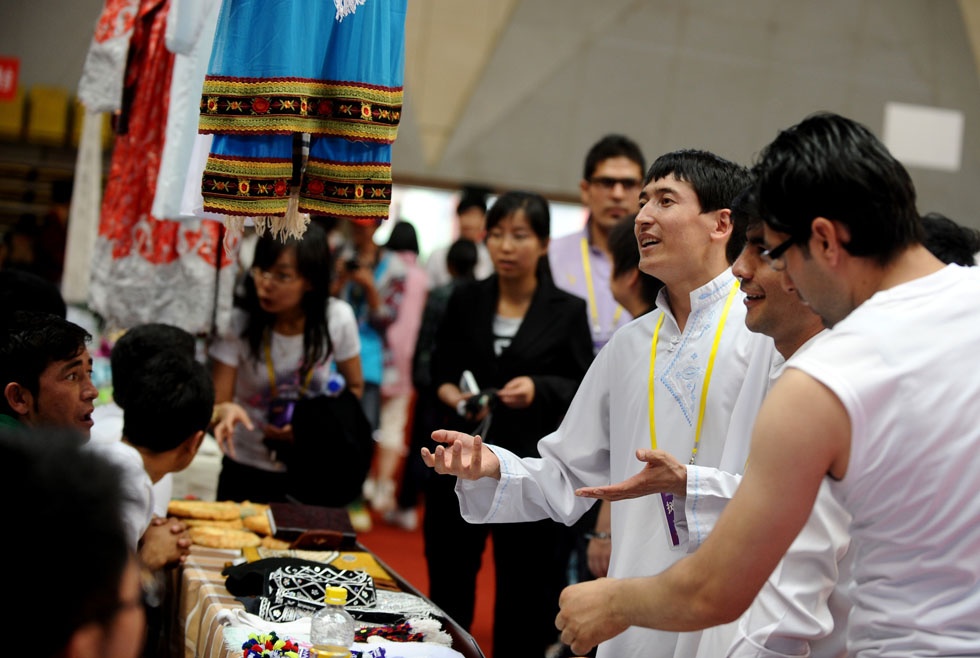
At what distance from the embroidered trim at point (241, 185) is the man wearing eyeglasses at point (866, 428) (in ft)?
4.12

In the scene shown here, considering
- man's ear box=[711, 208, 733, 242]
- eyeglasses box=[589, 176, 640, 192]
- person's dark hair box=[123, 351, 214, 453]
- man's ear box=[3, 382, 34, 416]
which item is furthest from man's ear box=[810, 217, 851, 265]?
eyeglasses box=[589, 176, 640, 192]

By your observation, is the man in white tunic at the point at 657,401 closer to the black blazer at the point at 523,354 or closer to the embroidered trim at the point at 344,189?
the embroidered trim at the point at 344,189

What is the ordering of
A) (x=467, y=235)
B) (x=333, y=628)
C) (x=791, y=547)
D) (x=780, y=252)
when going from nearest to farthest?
1. (x=780, y=252)
2. (x=791, y=547)
3. (x=333, y=628)
4. (x=467, y=235)

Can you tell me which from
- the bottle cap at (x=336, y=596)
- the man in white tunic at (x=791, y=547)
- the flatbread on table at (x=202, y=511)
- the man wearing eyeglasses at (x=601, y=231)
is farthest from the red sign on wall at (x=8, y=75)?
the man in white tunic at (x=791, y=547)

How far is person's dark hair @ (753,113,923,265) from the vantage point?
154 cm

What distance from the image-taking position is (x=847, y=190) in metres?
1.54

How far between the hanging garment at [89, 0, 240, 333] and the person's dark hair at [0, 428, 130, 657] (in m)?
2.75

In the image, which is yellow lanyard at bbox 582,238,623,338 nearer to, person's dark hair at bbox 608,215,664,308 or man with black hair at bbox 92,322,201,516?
person's dark hair at bbox 608,215,664,308

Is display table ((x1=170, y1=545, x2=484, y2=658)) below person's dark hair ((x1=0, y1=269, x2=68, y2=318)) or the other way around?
below

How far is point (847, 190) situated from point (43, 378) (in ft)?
6.48

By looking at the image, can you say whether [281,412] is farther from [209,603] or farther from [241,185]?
[241,185]

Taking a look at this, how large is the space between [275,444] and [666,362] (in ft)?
5.70

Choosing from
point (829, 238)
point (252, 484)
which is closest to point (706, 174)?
point (829, 238)

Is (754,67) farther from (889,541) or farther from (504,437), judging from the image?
(889,541)
